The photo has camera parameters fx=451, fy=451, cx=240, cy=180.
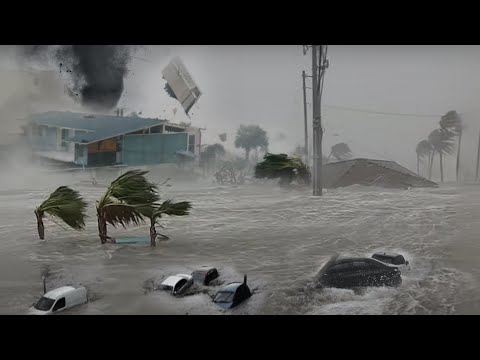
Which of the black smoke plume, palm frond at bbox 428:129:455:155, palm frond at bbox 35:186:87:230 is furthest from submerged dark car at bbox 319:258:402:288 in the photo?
the black smoke plume

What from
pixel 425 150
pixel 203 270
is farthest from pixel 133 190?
pixel 425 150

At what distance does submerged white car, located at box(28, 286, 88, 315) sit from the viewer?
10.9 ft

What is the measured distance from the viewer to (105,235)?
3982 millimetres

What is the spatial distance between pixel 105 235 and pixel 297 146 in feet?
6.47

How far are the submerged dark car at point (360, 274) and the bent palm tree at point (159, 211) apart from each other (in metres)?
1.31

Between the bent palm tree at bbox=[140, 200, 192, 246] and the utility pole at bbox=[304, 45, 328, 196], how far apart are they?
1.29 metres

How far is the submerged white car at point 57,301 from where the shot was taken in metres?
3.31

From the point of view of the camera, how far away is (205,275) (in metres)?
3.63

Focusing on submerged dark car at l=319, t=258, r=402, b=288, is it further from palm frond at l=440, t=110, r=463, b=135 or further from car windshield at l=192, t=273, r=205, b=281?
palm frond at l=440, t=110, r=463, b=135

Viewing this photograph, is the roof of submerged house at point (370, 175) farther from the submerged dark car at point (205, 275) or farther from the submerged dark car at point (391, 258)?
the submerged dark car at point (205, 275)

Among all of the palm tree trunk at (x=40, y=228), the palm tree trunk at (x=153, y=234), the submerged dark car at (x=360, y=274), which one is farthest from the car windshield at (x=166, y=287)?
the palm tree trunk at (x=40, y=228)

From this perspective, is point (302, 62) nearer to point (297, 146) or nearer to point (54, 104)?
point (297, 146)

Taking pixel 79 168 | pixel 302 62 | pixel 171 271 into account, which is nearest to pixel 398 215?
pixel 302 62

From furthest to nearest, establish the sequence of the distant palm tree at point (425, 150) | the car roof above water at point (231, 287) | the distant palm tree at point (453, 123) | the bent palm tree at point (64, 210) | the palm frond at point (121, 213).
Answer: the distant palm tree at point (425, 150) < the distant palm tree at point (453, 123) < the bent palm tree at point (64, 210) < the palm frond at point (121, 213) < the car roof above water at point (231, 287)
